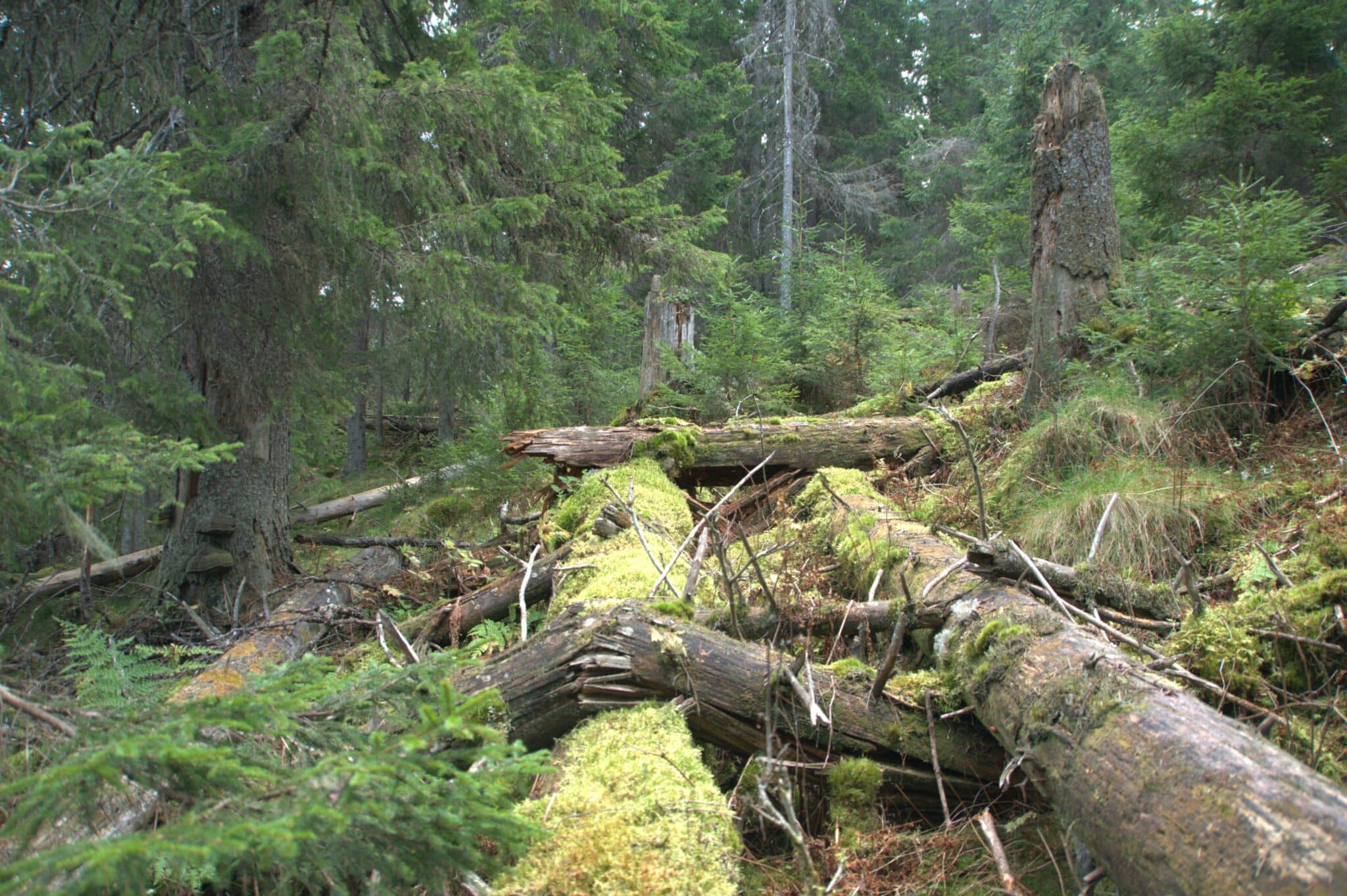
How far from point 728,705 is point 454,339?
4094 millimetres

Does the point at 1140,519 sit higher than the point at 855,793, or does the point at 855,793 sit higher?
the point at 1140,519

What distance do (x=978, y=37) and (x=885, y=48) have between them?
381 cm

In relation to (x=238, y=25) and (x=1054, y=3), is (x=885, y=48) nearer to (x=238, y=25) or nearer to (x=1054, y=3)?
(x=1054, y=3)

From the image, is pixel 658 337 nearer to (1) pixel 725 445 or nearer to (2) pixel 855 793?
(1) pixel 725 445

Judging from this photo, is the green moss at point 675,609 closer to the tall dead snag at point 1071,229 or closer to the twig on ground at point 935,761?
the twig on ground at point 935,761

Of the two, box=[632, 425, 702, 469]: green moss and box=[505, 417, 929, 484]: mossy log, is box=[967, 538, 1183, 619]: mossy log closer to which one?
box=[505, 417, 929, 484]: mossy log

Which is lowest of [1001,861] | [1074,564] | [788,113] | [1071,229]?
[1001,861]

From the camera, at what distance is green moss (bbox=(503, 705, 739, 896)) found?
6.45 feet

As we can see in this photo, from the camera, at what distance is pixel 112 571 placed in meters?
7.05

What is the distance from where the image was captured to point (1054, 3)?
18.9 meters

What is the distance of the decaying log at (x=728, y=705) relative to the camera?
2.69m

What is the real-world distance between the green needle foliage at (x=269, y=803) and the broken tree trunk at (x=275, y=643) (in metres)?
0.22

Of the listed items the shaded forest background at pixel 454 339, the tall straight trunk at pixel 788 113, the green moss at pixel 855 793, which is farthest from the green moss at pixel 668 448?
the tall straight trunk at pixel 788 113

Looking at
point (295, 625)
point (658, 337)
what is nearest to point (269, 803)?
point (295, 625)
